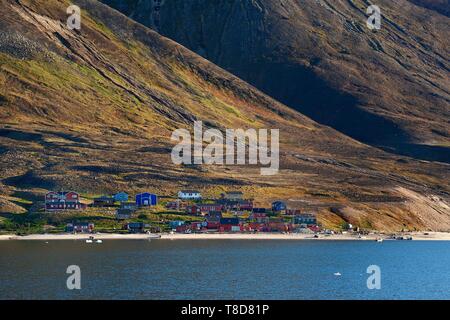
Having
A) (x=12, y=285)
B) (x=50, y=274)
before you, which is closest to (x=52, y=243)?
(x=50, y=274)

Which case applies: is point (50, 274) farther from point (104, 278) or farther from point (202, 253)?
point (202, 253)

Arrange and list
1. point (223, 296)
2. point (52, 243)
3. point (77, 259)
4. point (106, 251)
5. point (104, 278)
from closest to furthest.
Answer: point (223, 296) → point (104, 278) → point (77, 259) → point (106, 251) → point (52, 243)

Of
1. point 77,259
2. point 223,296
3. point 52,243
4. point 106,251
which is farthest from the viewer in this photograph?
point 52,243
